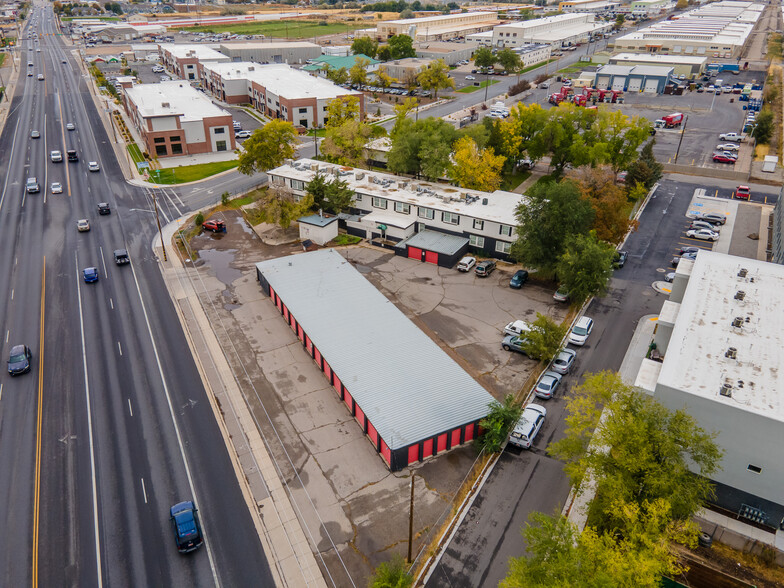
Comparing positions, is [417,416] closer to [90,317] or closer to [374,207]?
[90,317]

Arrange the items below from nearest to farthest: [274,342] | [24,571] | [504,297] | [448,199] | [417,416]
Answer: [24,571]
[417,416]
[274,342]
[504,297]
[448,199]

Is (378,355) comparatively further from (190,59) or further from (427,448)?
(190,59)

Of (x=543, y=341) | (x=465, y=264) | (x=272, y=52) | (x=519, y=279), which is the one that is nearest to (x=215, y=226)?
(x=465, y=264)

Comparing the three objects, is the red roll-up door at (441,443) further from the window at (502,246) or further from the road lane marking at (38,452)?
the window at (502,246)

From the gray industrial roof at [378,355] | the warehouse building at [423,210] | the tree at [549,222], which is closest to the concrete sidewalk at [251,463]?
the gray industrial roof at [378,355]

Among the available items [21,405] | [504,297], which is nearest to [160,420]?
[21,405]

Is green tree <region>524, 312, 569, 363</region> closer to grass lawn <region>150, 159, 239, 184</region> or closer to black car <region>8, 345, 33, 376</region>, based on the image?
black car <region>8, 345, 33, 376</region>
